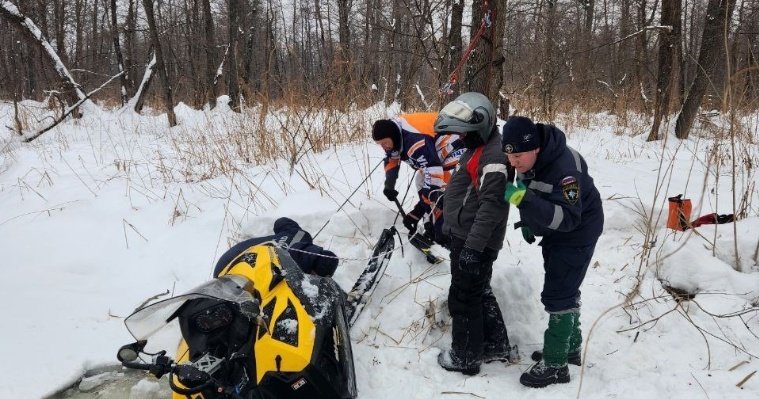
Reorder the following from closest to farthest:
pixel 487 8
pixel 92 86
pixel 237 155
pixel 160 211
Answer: pixel 487 8 < pixel 160 211 < pixel 237 155 < pixel 92 86

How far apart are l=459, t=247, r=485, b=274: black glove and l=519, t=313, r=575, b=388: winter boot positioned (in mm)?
459

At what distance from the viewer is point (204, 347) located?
6.49ft

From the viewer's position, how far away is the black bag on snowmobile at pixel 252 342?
187cm

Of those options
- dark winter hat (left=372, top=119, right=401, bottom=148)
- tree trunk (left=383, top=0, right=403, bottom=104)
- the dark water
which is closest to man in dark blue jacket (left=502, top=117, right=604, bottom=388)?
dark winter hat (left=372, top=119, right=401, bottom=148)

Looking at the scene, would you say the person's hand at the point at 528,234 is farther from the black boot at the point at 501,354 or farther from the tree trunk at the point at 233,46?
the tree trunk at the point at 233,46

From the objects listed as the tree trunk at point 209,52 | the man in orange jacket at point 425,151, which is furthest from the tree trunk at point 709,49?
the tree trunk at point 209,52

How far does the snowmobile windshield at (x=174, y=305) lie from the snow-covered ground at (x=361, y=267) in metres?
0.10

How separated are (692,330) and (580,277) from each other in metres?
0.93

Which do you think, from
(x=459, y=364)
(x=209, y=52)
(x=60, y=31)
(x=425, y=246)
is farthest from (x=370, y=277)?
(x=60, y=31)

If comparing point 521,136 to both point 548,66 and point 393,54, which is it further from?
point 393,54

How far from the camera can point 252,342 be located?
200cm

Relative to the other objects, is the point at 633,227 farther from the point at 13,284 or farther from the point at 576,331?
the point at 13,284

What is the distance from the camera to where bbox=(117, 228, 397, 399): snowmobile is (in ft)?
6.14

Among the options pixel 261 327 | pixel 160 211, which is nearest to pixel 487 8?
pixel 261 327
